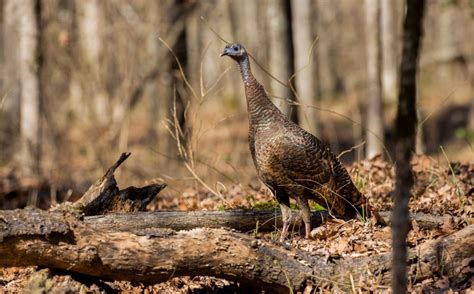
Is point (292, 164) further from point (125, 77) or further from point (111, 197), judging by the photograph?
point (125, 77)

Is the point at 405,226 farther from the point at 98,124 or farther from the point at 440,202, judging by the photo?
the point at 98,124

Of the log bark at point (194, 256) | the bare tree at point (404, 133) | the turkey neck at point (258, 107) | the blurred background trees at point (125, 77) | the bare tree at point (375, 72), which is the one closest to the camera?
the bare tree at point (404, 133)

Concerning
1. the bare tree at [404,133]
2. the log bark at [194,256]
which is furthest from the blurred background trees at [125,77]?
the bare tree at [404,133]

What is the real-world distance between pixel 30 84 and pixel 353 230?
961 cm

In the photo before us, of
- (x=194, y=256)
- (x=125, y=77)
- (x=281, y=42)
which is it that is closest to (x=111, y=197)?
(x=194, y=256)

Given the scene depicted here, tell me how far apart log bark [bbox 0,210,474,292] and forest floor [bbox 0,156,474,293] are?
10cm

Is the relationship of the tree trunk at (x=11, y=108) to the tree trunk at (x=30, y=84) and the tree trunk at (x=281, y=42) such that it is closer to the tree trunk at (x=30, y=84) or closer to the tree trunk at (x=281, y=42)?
the tree trunk at (x=30, y=84)

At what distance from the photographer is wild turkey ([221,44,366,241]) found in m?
6.32

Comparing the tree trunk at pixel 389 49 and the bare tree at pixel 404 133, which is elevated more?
the tree trunk at pixel 389 49

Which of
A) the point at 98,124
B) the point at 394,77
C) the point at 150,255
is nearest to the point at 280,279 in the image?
the point at 150,255

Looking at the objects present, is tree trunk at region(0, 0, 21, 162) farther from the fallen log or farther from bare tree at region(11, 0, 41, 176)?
the fallen log

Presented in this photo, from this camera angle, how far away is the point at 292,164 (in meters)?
6.33

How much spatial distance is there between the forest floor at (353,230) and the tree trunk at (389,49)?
8992 mm

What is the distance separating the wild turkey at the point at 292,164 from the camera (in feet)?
20.7
